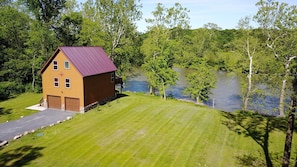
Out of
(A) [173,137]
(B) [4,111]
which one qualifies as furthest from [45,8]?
(A) [173,137]

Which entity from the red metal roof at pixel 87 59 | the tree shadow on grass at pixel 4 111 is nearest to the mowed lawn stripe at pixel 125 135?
the red metal roof at pixel 87 59

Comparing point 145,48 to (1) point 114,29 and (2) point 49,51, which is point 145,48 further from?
(2) point 49,51

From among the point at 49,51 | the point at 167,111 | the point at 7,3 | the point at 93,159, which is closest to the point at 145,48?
the point at 49,51

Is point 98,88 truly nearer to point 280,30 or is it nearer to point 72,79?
point 72,79

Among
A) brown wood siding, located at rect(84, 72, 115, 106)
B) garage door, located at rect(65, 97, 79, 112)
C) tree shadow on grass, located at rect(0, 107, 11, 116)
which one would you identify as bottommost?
tree shadow on grass, located at rect(0, 107, 11, 116)

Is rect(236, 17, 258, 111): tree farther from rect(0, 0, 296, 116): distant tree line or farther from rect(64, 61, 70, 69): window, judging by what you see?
rect(64, 61, 70, 69): window

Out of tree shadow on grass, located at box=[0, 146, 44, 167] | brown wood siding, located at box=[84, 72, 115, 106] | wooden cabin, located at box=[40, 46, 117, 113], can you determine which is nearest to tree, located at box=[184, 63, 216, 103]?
brown wood siding, located at box=[84, 72, 115, 106]

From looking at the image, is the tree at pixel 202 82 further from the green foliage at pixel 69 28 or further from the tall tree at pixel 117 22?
the green foliage at pixel 69 28
